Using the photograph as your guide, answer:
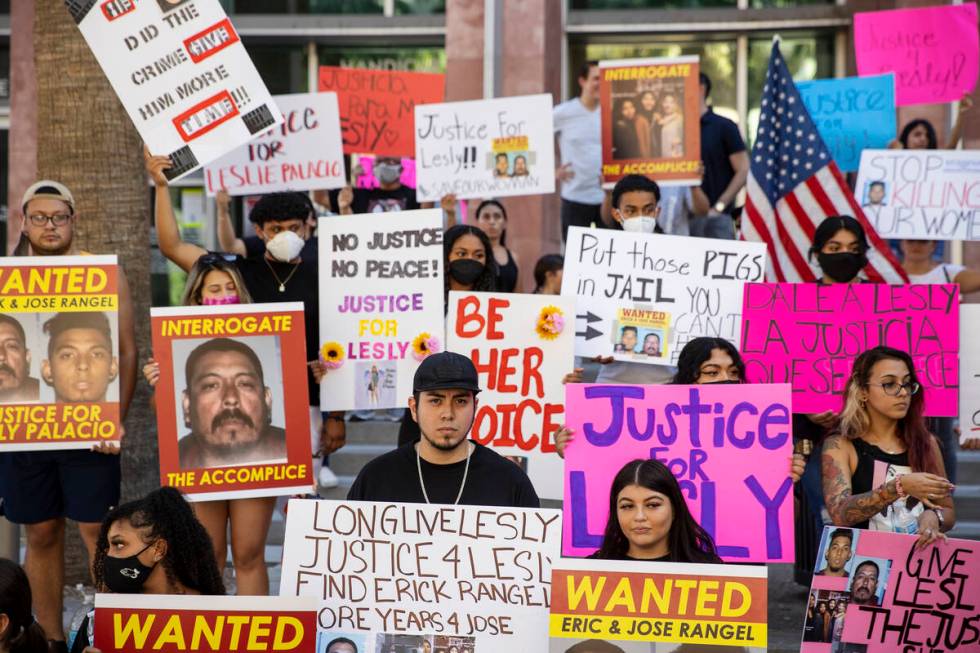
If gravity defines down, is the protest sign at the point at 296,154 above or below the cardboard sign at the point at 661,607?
above

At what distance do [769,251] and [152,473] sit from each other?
3754mm

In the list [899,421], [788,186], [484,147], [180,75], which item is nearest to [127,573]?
[899,421]

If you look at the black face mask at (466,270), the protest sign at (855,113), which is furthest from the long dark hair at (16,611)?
the protest sign at (855,113)

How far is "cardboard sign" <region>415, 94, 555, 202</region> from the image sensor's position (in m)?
9.52

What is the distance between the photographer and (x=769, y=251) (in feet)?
27.4

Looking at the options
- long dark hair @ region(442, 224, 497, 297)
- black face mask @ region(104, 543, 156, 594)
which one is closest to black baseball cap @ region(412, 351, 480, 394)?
black face mask @ region(104, 543, 156, 594)

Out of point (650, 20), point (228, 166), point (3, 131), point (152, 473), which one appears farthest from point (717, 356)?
point (3, 131)

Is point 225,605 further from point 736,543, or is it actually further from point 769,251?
point 769,251

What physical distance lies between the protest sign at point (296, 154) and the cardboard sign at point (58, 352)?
9.89 feet

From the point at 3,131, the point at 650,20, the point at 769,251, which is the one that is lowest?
the point at 769,251

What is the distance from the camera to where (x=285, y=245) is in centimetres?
674

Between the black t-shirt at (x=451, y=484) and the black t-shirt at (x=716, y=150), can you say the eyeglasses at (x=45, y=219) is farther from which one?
the black t-shirt at (x=716, y=150)

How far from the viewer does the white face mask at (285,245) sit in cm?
673

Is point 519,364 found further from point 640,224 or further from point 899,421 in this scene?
point 899,421
